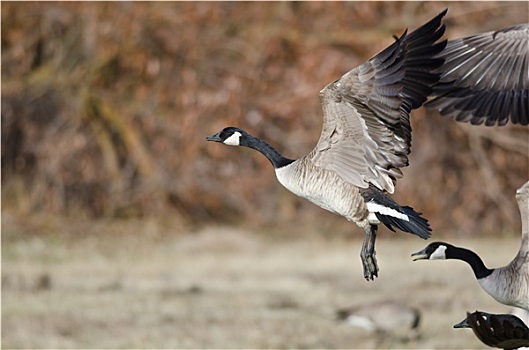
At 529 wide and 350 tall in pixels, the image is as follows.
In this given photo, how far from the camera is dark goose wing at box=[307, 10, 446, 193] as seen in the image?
15.8 ft

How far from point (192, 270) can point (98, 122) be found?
4.04 meters

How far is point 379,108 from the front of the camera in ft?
16.5

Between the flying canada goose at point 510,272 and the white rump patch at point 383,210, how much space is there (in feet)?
2.29

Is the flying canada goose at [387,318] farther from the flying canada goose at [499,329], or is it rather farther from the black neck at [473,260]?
the flying canada goose at [499,329]

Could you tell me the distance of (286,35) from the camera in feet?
49.7

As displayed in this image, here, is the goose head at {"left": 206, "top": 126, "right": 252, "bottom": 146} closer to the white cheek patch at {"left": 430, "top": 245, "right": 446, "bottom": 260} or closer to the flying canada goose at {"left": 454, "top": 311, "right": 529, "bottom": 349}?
the white cheek patch at {"left": 430, "top": 245, "right": 446, "bottom": 260}

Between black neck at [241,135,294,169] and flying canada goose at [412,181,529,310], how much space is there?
0.94 m

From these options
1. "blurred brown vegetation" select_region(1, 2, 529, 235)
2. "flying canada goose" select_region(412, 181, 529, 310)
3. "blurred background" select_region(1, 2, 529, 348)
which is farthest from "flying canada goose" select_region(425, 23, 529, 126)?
"blurred brown vegetation" select_region(1, 2, 529, 235)

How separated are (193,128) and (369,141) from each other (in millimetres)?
10376

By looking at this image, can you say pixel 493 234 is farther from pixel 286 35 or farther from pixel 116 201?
pixel 116 201

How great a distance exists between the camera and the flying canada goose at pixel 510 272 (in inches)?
225

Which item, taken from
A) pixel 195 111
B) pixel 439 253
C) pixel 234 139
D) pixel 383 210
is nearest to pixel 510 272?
pixel 439 253

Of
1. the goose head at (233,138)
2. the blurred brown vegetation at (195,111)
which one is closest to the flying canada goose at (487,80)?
the goose head at (233,138)

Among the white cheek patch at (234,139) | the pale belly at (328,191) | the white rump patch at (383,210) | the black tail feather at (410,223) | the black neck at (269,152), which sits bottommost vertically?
the black tail feather at (410,223)
